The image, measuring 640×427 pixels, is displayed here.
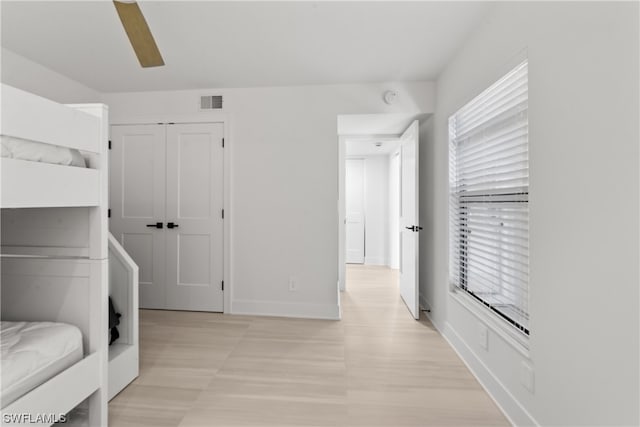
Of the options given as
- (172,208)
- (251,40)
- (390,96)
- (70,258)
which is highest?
(251,40)

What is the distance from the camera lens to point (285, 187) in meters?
3.17

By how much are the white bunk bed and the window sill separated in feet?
7.04

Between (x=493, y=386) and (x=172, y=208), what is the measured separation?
10.6 ft

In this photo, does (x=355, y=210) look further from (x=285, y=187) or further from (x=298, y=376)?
(x=298, y=376)

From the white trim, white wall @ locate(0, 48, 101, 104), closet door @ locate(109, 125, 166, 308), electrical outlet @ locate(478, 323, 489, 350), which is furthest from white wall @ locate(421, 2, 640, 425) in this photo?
the white trim

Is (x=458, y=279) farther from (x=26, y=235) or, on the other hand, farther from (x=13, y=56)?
(x=13, y=56)

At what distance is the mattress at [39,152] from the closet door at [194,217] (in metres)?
1.80

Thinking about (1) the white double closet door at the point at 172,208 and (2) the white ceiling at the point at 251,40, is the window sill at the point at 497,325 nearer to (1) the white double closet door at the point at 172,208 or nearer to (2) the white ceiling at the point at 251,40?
(2) the white ceiling at the point at 251,40

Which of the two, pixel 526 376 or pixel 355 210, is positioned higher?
pixel 355 210

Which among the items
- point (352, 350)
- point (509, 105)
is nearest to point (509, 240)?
point (509, 105)

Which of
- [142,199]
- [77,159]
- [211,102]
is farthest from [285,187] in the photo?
[77,159]

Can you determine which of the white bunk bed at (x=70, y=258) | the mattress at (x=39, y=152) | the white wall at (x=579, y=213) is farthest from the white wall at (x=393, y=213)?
the mattress at (x=39, y=152)

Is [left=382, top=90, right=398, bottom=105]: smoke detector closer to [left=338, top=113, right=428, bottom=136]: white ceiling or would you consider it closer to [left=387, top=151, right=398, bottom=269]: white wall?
[left=338, top=113, right=428, bottom=136]: white ceiling

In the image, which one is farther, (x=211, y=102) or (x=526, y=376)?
(x=211, y=102)
